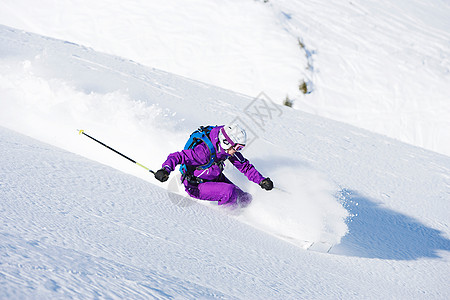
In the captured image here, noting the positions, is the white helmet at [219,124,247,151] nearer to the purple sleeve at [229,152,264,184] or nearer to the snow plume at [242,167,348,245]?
the purple sleeve at [229,152,264,184]

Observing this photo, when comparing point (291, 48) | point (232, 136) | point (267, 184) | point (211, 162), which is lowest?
point (291, 48)

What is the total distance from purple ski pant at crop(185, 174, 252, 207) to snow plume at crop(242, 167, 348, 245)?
8.9 inches

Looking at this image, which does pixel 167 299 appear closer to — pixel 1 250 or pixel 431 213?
pixel 1 250

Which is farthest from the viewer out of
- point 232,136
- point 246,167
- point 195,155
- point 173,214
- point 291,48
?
point 291,48

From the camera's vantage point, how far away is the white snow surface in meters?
25.2

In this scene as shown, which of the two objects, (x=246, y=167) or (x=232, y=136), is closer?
(x=232, y=136)

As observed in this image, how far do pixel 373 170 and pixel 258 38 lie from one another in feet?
64.5

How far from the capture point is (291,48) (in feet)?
91.8

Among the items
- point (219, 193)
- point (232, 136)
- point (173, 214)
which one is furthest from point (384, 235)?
point (173, 214)

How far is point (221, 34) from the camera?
28766mm

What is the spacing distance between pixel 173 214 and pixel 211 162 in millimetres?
1540

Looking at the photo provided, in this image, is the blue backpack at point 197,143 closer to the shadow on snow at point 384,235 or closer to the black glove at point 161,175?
the black glove at point 161,175

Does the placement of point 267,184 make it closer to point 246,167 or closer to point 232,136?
point 246,167

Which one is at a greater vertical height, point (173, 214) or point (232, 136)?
point (232, 136)
